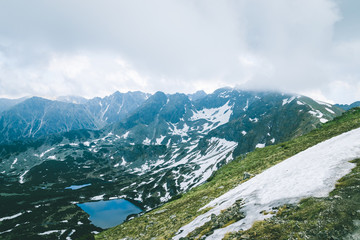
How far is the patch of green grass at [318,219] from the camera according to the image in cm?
661

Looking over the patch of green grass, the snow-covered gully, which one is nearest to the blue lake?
the snow-covered gully

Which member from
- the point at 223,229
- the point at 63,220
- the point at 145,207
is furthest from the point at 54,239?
the point at 223,229

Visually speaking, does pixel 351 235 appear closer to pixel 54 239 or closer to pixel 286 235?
pixel 286 235

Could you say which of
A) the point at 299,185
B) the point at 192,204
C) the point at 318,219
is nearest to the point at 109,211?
the point at 192,204

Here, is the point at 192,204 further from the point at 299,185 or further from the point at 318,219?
the point at 318,219

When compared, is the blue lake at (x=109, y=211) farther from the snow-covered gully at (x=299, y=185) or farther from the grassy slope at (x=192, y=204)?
the snow-covered gully at (x=299, y=185)

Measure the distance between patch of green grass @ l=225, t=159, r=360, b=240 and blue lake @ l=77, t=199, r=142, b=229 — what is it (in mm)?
165334

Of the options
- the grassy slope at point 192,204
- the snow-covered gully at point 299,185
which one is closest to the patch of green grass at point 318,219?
the snow-covered gully at point 299,185

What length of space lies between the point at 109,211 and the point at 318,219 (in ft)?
649

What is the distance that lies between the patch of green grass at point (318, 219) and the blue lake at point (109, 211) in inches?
6509

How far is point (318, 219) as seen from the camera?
732 cm

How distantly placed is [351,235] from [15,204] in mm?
261877

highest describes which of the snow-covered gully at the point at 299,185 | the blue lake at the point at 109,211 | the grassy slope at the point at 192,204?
the snow-covered gully at the point at 299,185

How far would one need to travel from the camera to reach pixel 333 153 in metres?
15.1
